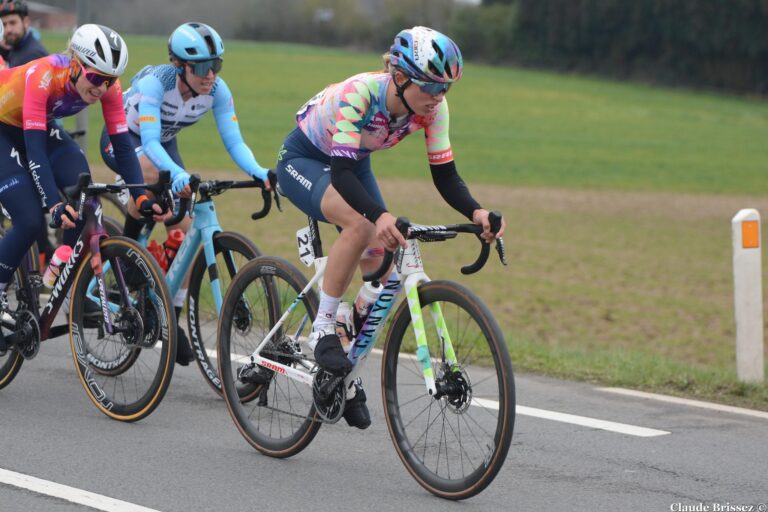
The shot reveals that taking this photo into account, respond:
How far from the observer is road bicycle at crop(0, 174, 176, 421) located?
21.5 ft

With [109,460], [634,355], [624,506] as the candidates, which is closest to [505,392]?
[624,506]

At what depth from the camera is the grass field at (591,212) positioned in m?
11.2

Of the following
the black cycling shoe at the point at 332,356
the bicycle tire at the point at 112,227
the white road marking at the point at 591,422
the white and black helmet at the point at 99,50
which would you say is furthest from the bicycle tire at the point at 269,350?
the bicycle tire at the point at 112,227

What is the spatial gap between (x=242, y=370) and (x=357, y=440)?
2.32ft

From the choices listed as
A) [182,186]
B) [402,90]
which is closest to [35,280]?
[182,186]

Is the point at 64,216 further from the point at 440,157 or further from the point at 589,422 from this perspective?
the point at 589,422

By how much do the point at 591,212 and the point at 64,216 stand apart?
725 inches

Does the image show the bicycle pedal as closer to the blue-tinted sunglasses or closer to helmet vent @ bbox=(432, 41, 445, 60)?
the blue-tinted sunglasses

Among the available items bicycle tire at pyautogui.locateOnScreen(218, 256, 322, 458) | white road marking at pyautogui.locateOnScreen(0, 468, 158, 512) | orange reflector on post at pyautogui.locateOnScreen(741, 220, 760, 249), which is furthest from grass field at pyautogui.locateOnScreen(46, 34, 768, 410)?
white road marking at pyautogui.locateOnScreen(0, 468, 158, 512)

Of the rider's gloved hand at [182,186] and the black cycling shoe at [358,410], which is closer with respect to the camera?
the black cycling shoe at [358,410]

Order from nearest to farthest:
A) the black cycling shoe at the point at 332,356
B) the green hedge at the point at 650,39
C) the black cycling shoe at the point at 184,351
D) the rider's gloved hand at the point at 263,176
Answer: the black cycling shoe at the point at 332,356 < the rider's gloved hand at the point at 263,176 < the black cycling shoe at the point at 184,351 < the green hedge at the point at 650,39

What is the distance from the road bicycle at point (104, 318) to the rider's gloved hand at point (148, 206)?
0.14m

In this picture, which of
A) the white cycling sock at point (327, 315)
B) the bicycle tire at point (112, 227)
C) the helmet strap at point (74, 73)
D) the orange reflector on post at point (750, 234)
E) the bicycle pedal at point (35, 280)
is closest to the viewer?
the white cycling sock at point (327, 315)

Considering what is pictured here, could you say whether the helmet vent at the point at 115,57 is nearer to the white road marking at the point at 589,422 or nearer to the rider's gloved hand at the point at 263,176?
the rider's gloved hand at the point at 263,176
